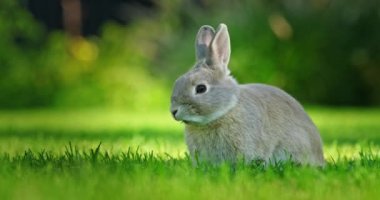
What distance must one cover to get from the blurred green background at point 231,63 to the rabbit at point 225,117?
30.4 feet

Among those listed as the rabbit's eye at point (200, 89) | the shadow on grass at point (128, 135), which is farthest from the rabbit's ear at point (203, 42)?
the shadow on grass at point (128, 135)

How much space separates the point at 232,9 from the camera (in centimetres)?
1680

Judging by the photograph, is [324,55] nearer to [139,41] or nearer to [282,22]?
[282,22]

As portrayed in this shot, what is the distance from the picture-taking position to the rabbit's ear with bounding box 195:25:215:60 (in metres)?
5.89

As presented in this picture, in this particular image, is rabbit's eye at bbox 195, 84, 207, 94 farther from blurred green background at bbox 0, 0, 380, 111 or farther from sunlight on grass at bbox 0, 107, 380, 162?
blurred green background at bbox 0, 0, 380, 111

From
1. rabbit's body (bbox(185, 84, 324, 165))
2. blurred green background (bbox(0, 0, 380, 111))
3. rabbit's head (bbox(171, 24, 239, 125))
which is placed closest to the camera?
rabbit's head (bbox(171, 24, 239, 125))

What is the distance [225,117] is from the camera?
5.70m

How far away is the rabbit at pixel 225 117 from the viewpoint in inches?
219

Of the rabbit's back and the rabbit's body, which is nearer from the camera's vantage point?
the rabbit's body

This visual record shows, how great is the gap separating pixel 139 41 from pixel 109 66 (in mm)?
1274

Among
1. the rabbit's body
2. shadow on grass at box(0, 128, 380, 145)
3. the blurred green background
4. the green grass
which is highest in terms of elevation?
the blurred green background

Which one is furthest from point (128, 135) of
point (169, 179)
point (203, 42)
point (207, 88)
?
point (169, 179)

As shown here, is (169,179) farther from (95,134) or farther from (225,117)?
(95,134)

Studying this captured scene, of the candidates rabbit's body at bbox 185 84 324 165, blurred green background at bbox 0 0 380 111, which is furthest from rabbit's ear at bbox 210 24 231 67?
blurred green background at bbox 0 0 380 111
